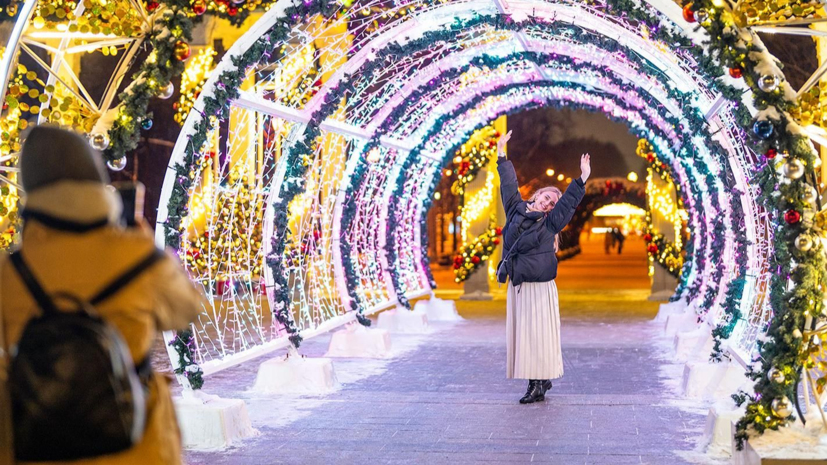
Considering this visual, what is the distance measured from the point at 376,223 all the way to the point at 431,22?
5.01m

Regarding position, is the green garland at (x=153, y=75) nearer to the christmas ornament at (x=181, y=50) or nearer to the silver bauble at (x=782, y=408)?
the christmas ornament at (x=181, y=50)

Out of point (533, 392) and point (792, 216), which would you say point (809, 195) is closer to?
point (792, 216)

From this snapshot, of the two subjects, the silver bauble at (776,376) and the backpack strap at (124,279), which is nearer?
the backpack strap at (124,279)

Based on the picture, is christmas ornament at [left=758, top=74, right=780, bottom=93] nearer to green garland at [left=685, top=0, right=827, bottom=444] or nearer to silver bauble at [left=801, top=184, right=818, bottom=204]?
green garland at [left=685, top=0, right=827, bottom=444]

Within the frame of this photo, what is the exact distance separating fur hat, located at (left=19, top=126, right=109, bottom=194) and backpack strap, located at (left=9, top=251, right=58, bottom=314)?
227 millimetres

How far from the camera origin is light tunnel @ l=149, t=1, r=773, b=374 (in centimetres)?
782

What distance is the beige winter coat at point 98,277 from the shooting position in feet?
9.87

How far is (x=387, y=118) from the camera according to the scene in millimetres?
12414

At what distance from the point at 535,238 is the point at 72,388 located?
5798 millimetres

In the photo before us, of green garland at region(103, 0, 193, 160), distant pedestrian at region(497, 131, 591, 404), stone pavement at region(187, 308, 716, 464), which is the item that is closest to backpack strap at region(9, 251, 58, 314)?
green garland at region(103, 0, 193, 160)

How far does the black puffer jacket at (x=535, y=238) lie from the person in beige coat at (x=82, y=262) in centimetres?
539

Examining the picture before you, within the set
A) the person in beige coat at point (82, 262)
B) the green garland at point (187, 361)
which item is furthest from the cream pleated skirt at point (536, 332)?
the person in beige coat at point (82, 262)

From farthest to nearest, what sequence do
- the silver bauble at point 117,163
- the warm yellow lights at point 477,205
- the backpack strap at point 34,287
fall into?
the warm yellow lights at point 477,205 < the silver bauble at point 117,163 < the backpack strap at point 34,287

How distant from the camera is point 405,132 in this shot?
14.4 m
